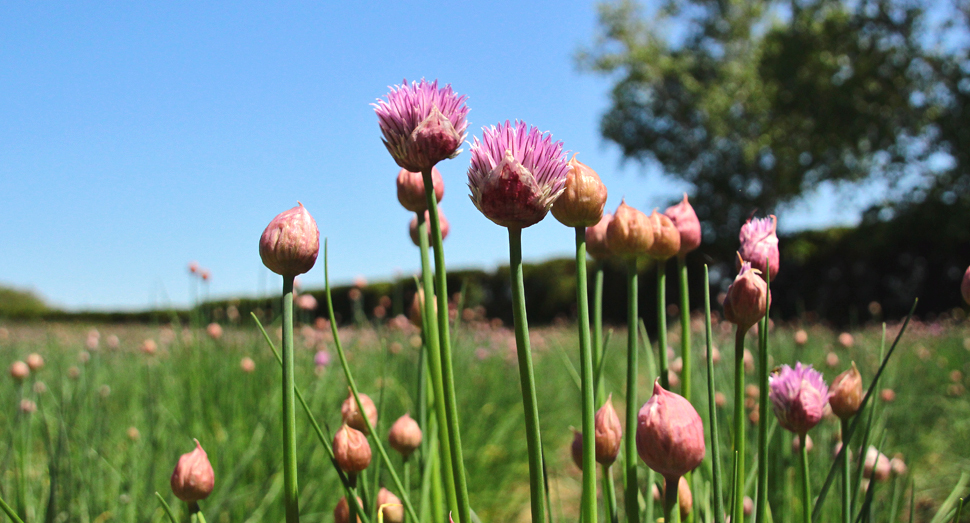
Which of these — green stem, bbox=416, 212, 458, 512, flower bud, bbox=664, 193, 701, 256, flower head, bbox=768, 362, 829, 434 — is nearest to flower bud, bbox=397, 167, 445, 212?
green stem, bbox=416, 212, 458, 512

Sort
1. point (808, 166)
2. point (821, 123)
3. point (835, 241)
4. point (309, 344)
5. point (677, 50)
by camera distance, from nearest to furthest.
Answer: point (309, 344) → point (835, 241) → point (821, 123) → point (808, 166) → point (677, 50)

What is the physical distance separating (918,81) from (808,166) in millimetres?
2789

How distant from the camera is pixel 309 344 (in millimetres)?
3049

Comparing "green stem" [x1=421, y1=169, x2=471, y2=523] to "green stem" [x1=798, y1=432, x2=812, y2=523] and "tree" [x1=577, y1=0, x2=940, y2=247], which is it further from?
"tree" [x1=577, y1=0, x2=940, y2=247]

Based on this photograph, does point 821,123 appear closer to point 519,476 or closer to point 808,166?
point 808,166

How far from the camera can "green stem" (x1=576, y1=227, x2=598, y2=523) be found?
0.48 m

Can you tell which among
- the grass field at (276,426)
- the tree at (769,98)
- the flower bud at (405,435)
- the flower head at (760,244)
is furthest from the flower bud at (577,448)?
the tree at (769,98)

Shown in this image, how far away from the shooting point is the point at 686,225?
760 mm

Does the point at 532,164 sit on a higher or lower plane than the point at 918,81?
lower

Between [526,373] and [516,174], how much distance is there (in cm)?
16

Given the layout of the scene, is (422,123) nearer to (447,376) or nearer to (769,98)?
(447,376)

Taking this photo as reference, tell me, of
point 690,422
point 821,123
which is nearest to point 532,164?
point 690,422

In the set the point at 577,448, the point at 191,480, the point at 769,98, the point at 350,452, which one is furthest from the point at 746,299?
the point at 769,98

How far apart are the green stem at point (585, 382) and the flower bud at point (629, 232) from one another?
156mm
